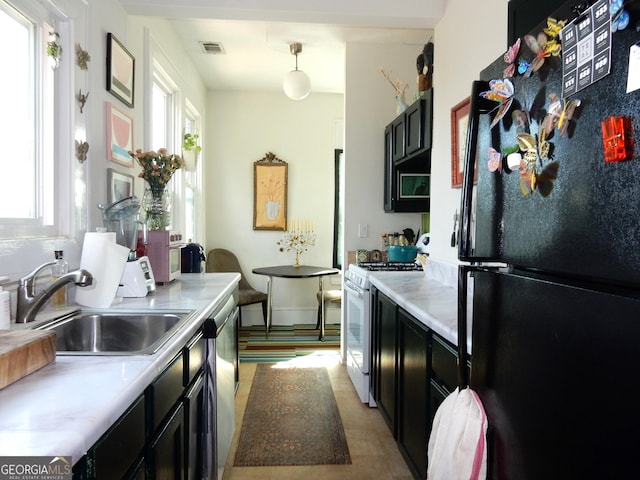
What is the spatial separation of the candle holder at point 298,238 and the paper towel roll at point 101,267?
3.61m

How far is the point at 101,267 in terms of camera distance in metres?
1.74

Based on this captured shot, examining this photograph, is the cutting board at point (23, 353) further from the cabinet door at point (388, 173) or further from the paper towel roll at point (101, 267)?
the cabinet door at point (388, 173)

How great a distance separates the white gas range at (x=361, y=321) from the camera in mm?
3010

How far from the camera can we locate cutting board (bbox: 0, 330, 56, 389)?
902 mm

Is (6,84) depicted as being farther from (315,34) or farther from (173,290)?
(315,34)

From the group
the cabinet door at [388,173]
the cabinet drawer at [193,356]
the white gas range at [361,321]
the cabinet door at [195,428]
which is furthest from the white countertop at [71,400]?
the cabinet door at [388,173]

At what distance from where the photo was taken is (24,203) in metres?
1.74

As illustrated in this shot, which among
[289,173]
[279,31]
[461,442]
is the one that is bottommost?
[461,442]

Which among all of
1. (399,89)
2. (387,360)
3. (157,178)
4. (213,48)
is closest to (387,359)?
(387,360)

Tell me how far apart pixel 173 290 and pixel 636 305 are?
2087 mm

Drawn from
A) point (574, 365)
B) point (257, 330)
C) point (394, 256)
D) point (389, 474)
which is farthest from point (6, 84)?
point (257, 330)

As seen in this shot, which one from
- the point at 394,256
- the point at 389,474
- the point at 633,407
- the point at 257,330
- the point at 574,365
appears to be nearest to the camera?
the point at 633,407

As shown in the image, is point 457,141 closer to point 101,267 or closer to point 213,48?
point 101,267

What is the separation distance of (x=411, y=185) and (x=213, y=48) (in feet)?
7.17
